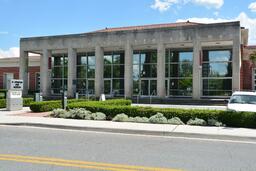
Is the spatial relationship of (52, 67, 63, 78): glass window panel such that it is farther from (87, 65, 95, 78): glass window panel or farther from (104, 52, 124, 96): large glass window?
(104, 52, 124, 96): large glass window

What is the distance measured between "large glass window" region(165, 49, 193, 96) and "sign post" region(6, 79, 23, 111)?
1815 cm

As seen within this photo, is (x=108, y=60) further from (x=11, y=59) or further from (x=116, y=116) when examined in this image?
(x=116, y=116)

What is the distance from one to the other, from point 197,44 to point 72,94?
14533mm

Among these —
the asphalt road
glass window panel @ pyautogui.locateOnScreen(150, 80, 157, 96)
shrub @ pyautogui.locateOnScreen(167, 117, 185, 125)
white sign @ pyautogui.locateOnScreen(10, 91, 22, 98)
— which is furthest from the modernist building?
the asphalt road

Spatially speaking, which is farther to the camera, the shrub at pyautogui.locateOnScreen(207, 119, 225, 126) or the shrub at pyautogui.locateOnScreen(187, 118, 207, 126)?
the shrub at pyautogui.locateOnScreen(187, 118, 207, 126)

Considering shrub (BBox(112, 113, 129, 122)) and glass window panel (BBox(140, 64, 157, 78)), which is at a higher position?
glass window panel (BBox(140, 64, 157, 78))

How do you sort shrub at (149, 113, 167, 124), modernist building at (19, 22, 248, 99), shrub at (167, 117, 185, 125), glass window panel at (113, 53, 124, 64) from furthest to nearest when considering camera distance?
glass window panel at (113, 53, 124, 64)
modernist building at (19, 22, 248, 99)
shrub at (149, 113, 167, 124)
shrub at (167, 117, 185, 125)

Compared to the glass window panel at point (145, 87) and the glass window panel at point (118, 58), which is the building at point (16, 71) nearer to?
the glass window panel at point (118, 58)

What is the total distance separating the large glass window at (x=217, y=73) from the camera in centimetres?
3353

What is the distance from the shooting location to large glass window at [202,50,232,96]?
1320 inches

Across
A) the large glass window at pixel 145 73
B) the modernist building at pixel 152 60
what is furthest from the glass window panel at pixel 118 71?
the large glass window at pixel 145 73

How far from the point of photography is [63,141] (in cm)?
1034

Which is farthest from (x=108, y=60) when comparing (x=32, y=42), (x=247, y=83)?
(x=247, y=83)

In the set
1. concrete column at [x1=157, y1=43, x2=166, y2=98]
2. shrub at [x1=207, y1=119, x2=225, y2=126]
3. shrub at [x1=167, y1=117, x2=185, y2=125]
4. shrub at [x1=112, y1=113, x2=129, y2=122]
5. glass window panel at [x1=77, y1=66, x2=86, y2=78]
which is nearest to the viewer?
shrub at [x1=207, y1=119, x2=225, y2=126]
